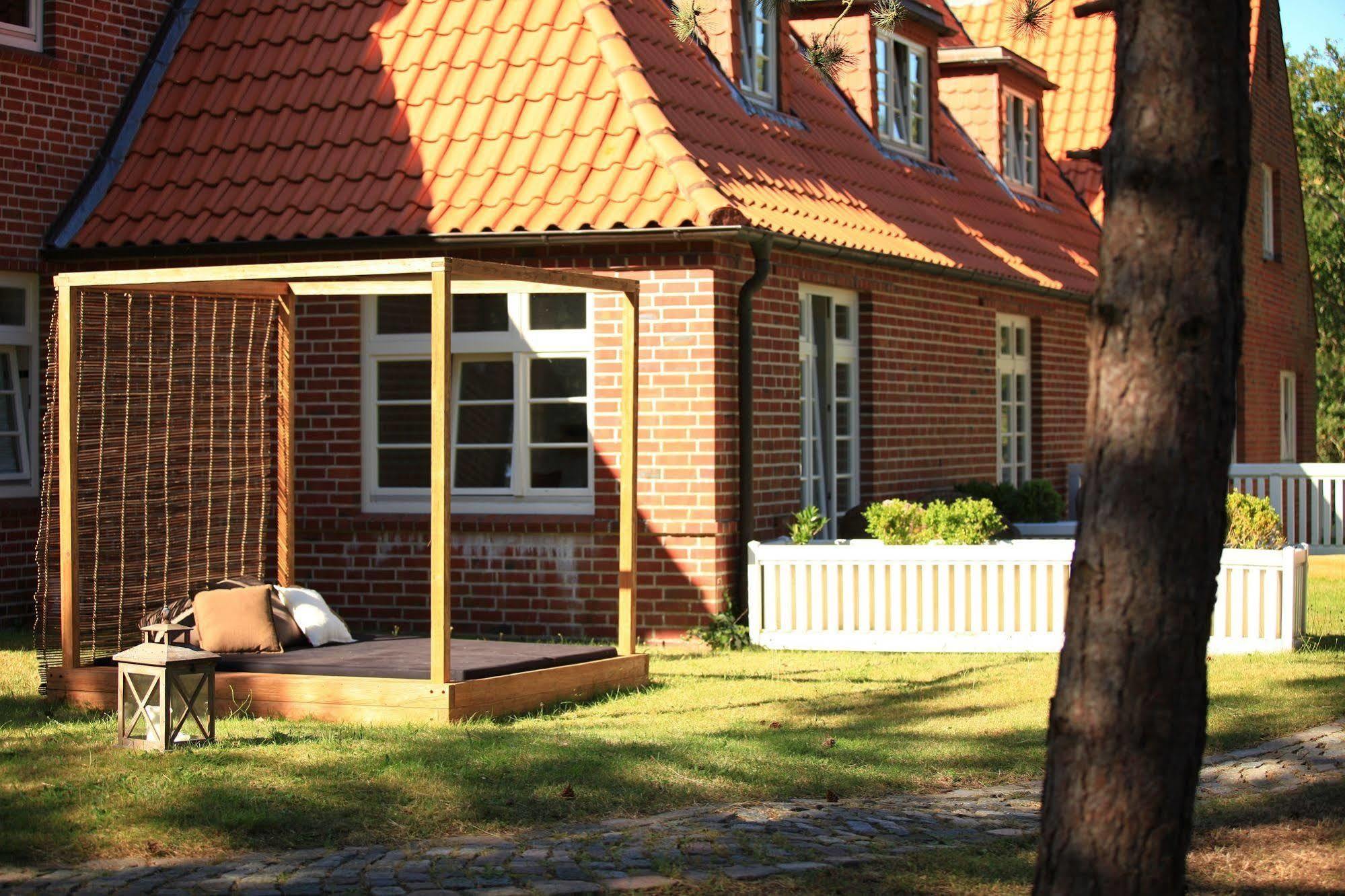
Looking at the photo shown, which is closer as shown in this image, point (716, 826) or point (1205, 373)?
point (1205, 373)

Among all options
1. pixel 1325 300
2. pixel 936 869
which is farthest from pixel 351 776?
pixel 1325 300

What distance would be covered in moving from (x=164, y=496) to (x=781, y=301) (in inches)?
204

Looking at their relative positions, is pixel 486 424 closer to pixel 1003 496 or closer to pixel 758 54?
pixel 758 54

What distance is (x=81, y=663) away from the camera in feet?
32.6

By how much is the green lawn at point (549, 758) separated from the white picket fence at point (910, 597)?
1306 mm

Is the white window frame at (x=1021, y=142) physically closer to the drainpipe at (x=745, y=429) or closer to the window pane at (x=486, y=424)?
the drainpipe at (x=745, y=429)

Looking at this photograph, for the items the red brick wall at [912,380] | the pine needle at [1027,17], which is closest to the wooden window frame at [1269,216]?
the red brick wall at [912,380]

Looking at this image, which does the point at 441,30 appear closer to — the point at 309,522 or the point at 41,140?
the point at 41,140

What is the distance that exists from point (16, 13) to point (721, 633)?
768 cm

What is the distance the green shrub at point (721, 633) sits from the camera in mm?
12711

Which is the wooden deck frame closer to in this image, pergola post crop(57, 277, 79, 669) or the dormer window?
pergola post crop(57, 277, 79, 669)

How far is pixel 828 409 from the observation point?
15.0m

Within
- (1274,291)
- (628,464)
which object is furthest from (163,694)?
(1274,291)

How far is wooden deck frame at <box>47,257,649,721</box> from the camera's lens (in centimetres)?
893
